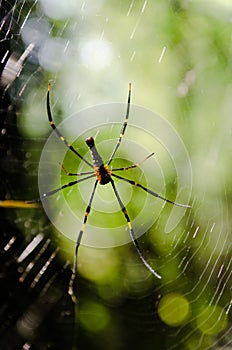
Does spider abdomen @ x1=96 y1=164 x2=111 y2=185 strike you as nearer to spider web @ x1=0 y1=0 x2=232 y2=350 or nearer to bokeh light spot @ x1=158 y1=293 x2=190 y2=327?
spider web @ x1=0 y1=0 x2=232 y2=350

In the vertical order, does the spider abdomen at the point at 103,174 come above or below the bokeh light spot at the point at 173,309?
above

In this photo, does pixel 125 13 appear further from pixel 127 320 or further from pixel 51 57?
pixel 127 320

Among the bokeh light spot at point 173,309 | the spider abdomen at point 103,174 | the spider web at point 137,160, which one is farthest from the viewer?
the bokeh light spot at point 173,309

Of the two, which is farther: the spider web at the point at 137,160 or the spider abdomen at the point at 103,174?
the spider web at the point at 137,160

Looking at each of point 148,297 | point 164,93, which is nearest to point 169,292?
point 148,297

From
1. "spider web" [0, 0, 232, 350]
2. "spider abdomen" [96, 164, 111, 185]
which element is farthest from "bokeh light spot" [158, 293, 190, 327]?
"spider abdomen" [96, 164, 111, 185]

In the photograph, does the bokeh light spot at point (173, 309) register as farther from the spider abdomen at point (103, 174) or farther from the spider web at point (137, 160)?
the spider abdomen at point (103, 174)

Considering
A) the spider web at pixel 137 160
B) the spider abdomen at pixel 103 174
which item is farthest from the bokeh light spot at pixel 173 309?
the spider abdomen at pixel 103 174

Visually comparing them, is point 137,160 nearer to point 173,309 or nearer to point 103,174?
point 103,174

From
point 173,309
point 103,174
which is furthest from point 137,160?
point 173,309
